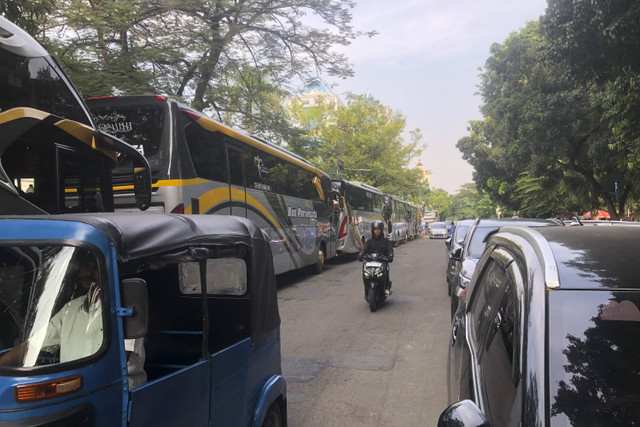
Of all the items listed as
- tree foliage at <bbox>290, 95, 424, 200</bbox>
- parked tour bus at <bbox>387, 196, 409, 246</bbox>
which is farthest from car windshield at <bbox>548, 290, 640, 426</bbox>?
tree foliage at <bbox>290, 95, 424, 200</bbox>

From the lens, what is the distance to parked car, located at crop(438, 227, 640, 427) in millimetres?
1599

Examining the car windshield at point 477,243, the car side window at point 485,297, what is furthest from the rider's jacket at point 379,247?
the car side window at point 485,297

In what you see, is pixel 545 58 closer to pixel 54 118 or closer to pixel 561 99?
pixel 561 99

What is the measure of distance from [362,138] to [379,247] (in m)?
33.4

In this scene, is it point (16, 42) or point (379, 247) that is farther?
point (379, 247)

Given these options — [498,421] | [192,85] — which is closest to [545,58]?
[192,85]

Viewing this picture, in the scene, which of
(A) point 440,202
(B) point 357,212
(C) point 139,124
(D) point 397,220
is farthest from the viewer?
(A) point 440,202

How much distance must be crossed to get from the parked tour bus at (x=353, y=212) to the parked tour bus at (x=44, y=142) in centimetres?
1300

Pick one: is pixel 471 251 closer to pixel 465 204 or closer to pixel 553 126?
pixel 553 126

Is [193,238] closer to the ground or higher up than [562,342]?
higher up

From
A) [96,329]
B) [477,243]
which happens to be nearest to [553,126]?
[477,243]

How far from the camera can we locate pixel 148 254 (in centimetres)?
208

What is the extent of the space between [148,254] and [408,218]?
4129 cm

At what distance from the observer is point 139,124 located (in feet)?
25.7
